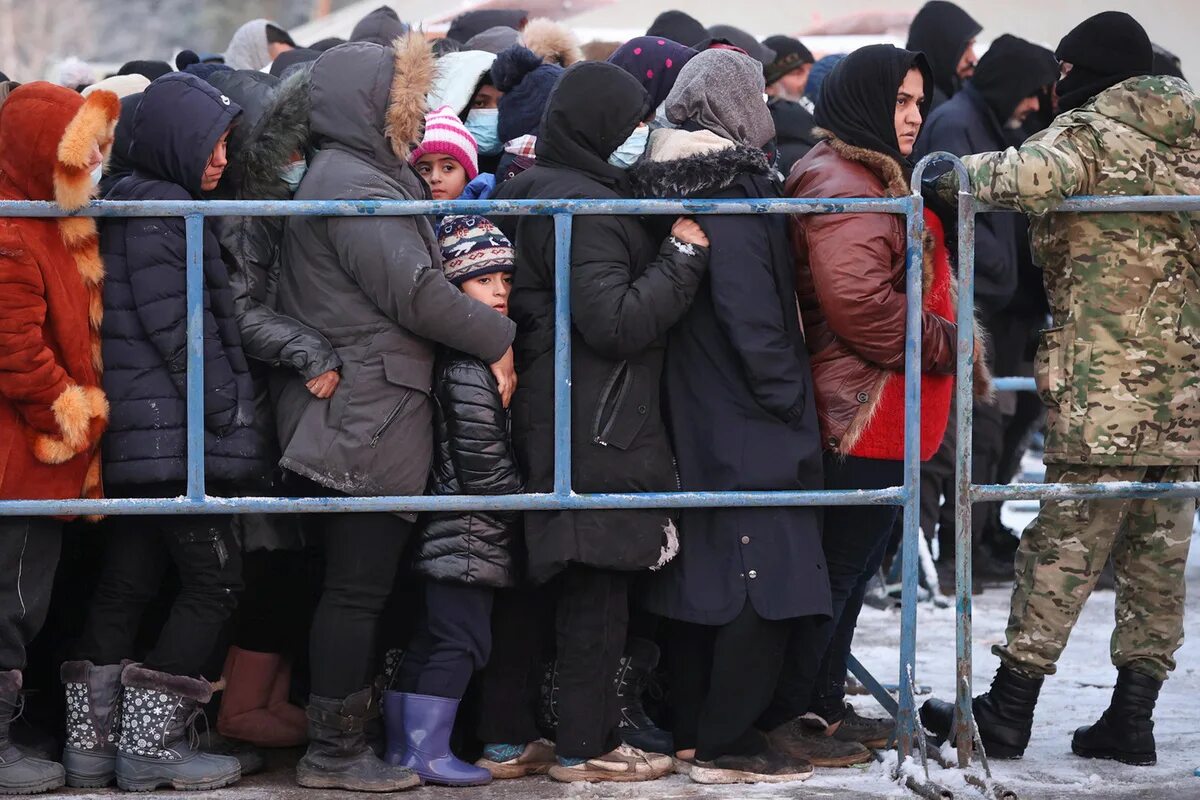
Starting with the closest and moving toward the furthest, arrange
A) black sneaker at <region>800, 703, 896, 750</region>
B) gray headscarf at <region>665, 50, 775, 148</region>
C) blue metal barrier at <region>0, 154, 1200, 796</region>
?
blue metal barrier at <region>0, 154, 1200, 796</region>
gray headscarf at <region>665, 50, 775, 148</region>
black sneaker at <region>800, 703, 896, 750</region>

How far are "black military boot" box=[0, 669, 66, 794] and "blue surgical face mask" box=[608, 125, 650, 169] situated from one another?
2.04 m

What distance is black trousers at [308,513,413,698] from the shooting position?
13.8 feet

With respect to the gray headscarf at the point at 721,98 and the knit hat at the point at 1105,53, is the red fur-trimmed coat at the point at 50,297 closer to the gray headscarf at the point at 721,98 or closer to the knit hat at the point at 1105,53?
the gray headscarf at the point at 721,98

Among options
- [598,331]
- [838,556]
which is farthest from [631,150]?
[838,556]

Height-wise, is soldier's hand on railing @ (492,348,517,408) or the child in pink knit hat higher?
the child in pink knit hat

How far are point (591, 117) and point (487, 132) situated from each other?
94 centimetres

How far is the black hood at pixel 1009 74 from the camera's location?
6969mm

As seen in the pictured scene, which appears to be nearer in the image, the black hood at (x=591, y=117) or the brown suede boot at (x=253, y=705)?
the black hood at (x=591, y=117)

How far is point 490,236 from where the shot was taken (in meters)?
4.36

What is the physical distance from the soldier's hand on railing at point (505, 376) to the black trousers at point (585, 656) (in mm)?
479

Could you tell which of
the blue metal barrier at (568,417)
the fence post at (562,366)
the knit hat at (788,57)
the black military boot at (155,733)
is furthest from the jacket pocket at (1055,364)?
the knit hat at (788,57)

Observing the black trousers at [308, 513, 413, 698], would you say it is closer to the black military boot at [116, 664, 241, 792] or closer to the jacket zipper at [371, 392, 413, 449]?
the jacket zipper at [371, 392, 413, 449]

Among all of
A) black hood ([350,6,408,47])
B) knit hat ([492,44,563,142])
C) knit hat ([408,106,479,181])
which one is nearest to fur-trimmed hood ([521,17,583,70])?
knit hat ([492,44,563,142])

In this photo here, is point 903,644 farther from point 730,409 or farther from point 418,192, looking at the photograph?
point 418,192
